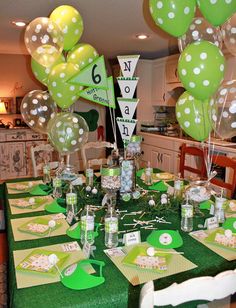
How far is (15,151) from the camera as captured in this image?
5090 millimetres

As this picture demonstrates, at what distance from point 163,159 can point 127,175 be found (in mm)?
2746

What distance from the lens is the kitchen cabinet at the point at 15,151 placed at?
5004mm

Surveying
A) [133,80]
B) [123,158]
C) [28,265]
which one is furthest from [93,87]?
[28,265]

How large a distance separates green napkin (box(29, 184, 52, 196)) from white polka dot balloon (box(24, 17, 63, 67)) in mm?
904

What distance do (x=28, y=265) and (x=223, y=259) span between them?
0.75 meters

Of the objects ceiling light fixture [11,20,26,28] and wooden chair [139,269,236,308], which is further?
ceiling light fixture [11,20,26,28]

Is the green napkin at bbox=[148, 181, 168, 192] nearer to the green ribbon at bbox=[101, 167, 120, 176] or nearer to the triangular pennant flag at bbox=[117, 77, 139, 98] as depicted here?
the green ribbon at bbox=[101, 167, 120, 176]

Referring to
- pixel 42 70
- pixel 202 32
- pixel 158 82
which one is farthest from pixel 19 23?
pixel 158 82

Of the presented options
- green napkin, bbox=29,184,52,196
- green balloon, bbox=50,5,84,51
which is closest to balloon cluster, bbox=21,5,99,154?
green balloon, bbox=50,5,84,51

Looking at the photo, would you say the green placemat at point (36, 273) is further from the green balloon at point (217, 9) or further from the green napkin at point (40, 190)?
the green balloon at point (217, 9)

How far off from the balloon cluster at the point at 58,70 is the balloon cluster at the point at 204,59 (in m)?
0.74

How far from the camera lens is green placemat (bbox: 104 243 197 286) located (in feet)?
3.50

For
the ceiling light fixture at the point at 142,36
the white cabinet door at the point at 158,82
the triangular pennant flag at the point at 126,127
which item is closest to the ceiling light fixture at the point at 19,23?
the ceiling light fixture at the point at 142,36

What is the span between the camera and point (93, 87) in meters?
1.79
